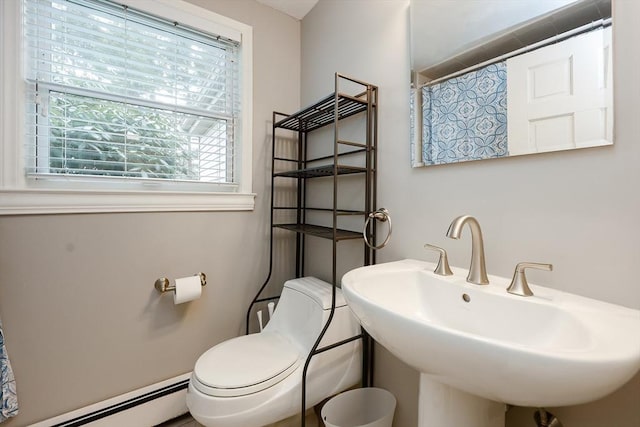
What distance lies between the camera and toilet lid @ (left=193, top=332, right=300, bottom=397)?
0.98 m

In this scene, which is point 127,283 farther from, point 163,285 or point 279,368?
point 279,368

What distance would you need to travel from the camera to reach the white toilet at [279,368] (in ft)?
3.15

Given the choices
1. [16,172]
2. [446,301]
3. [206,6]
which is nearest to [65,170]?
[16,172]

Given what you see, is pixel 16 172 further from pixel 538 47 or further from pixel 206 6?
pixel 538 47

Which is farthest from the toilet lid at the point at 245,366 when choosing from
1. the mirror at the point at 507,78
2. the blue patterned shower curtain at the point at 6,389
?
the mirror at the point at 507,78

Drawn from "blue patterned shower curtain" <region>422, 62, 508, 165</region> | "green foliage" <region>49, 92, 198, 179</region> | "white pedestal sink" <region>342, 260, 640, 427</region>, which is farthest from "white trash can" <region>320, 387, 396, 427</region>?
"green foliage" <region>49, 92, 198, 179</region>

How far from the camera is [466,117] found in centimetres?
94

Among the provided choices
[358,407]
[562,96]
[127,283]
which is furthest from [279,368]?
[562,96]

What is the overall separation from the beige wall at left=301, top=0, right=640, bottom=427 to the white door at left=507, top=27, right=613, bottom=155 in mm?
25

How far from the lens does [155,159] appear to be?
142 centimetres

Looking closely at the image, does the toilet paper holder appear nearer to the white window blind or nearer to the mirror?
the white window blind

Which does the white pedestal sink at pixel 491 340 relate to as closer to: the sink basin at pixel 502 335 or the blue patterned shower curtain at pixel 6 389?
the sink basin at pixel 502 335

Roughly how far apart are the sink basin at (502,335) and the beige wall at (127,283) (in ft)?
3.22

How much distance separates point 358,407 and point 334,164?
41.7 inches
